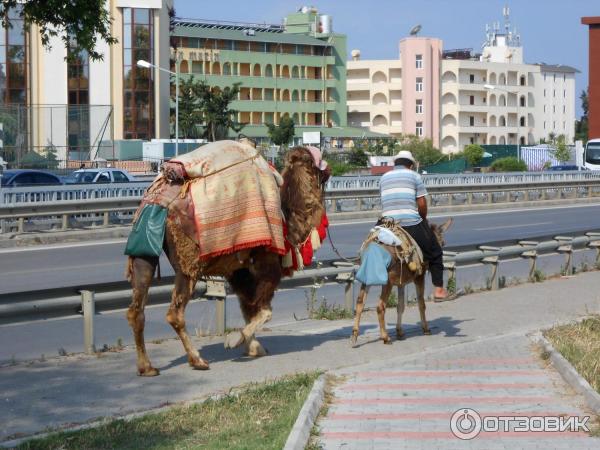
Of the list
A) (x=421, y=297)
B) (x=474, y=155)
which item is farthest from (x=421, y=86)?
(x=421, y=297)

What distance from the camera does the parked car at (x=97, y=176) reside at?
34.6 meters

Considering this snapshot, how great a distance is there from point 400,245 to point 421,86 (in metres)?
104

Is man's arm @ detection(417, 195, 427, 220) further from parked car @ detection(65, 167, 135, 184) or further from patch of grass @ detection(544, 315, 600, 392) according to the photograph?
parked car @ detection(65, 167, 135, 184)

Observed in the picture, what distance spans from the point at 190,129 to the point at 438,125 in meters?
43.4

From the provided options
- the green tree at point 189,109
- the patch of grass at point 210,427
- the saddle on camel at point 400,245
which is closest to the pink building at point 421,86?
the green tree at point 189,109

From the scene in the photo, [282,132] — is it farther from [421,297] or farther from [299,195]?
[299,195]

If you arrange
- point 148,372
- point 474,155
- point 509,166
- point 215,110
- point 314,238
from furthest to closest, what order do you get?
1. point 474,155
2. point 215,110
3. point 509,166
4. point 314,238
5. point 148,372

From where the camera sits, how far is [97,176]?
35.3 m

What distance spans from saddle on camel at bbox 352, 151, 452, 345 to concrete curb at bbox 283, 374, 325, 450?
199 cm

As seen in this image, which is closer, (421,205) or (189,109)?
(421,205)

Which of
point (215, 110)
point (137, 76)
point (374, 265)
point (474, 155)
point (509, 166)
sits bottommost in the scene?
point (374, 265)

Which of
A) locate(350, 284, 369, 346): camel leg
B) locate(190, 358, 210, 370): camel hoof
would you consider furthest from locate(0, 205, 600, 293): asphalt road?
locate(190, 358, 210, 370): camel hoof

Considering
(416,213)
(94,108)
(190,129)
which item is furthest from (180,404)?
(190,129)

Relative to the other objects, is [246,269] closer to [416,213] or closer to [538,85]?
[416,213]
